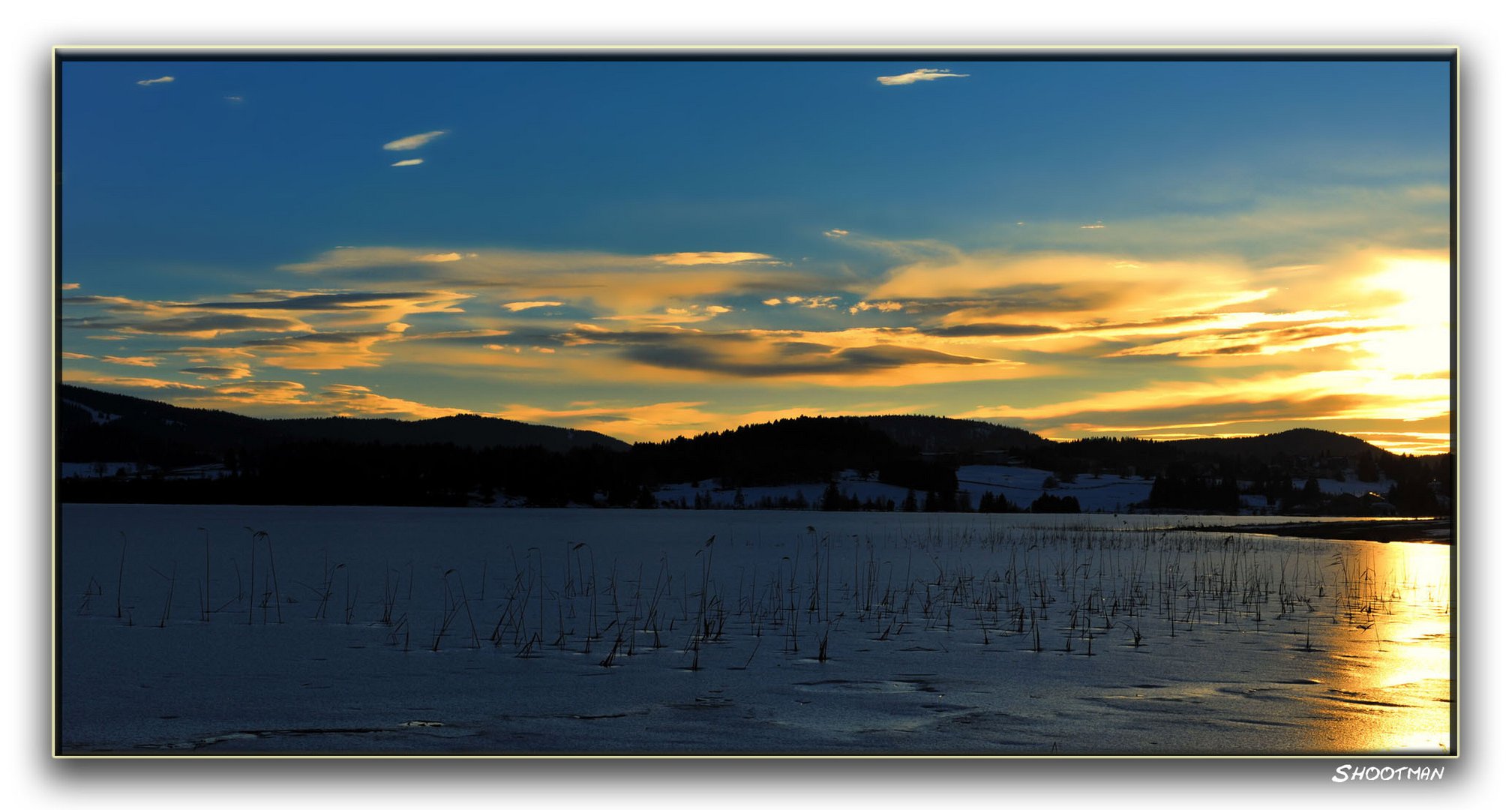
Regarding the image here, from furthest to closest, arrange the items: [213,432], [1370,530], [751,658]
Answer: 1. [1370,530]
2. [213,432]
3. [751,658]

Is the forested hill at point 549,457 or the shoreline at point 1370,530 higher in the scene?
the forested hill at point 549,457

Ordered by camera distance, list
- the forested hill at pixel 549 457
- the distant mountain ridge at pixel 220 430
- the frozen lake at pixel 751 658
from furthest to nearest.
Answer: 1. the forested hill at pixel 549 457
2. the distant mountain ridge at pixel 220 430
3. the frozen lake at pixel 751 658

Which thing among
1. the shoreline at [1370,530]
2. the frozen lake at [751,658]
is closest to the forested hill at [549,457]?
the shoreline at [1370,530]

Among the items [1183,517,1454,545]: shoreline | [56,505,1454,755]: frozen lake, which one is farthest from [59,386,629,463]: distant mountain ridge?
[1183,517,1454,545]: shoreline

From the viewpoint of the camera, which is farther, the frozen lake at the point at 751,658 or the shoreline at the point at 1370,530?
the shoreline at the point at 1370,530

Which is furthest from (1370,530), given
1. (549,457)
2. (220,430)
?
(220,430)

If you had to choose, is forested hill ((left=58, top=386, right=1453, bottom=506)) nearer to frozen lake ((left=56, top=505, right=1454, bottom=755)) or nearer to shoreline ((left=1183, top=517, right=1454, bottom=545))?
shoreline ((left=1183, top=517, right=1454, bottom=545))

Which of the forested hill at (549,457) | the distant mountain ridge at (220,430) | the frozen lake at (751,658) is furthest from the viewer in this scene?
the forested hill at (549,457)

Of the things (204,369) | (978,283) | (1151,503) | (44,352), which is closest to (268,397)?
(204,369)

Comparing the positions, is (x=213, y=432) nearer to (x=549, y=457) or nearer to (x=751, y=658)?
(x=549, y=457)

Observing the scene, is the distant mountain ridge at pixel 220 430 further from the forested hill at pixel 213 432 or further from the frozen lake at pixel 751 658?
the frozen lake at pixel 751 658
